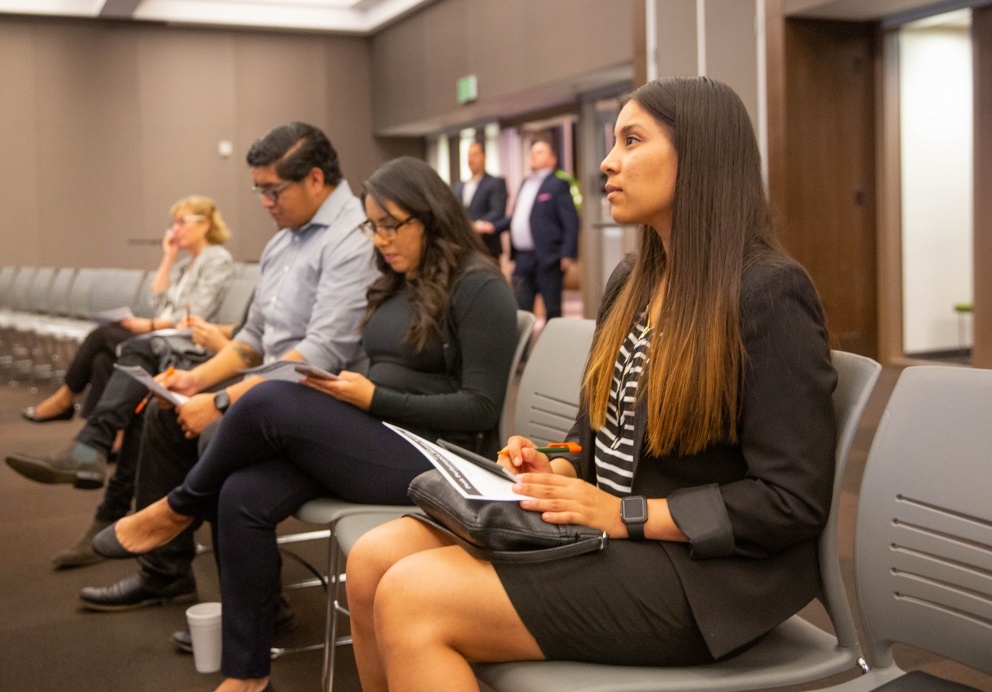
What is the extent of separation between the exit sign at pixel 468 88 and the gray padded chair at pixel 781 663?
9.31 metres

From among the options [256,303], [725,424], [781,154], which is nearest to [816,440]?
[725,424]

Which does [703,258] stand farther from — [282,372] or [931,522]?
[282,372]

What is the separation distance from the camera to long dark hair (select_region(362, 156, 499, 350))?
2408mm

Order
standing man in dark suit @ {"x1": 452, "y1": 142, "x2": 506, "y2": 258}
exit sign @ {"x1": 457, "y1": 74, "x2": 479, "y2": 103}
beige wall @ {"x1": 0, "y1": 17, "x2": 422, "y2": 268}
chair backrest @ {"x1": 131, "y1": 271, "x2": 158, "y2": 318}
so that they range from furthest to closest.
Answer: beige wall @ {"x1": 0, "y1": 17, "x2": 422, "y2": 268}
exit sign @ {"x1": 457, "y1": 74, "x2": 479, "y2": 103}
standing man in dark suit @ {"x1": 452, "y1": 142, "x2": 506, "y2": 258}
chair backrest @ {"x1": 131, "y1": 271, "x2": 158, "y2": 318}

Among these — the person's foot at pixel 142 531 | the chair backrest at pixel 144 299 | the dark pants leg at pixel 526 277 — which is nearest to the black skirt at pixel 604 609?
the person's foot at pixel 142 531

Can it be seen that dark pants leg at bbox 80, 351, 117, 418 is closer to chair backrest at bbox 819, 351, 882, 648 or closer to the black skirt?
the black skirt

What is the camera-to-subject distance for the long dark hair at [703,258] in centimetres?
142

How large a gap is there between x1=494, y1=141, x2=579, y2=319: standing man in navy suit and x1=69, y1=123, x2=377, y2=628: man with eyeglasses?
5.10 meters

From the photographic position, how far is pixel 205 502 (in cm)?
244

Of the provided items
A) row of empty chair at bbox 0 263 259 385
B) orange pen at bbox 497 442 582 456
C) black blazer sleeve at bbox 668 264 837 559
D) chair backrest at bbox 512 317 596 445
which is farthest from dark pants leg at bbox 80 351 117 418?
black blazer sleeve at bbox 668 264 837 559

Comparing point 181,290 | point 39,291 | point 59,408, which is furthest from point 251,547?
point 39,291

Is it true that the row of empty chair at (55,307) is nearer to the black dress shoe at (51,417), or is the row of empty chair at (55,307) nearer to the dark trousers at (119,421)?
the black dress shoe at (51,417)

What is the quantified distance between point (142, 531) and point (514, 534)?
149 centimetres

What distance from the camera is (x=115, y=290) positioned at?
7762 mm
